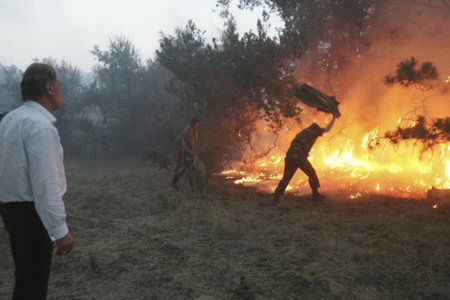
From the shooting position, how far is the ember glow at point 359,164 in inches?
406

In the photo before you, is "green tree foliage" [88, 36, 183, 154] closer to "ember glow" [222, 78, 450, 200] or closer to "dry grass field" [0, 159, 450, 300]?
"ember glow" [222, 78, 450, 200]

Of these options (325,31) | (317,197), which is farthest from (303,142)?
(325,31)

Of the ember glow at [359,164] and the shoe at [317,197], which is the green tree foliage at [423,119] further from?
the shoe at [317,197]

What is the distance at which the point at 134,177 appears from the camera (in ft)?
50.0

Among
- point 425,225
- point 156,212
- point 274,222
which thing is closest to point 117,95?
point 156,212

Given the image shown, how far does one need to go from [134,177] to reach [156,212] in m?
6.30

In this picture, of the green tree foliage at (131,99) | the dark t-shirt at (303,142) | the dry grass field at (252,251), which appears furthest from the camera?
the green tree foliage at (131,99)

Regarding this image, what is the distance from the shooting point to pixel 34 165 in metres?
2.72

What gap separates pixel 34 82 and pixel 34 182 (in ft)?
2.49

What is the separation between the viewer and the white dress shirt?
272 cm

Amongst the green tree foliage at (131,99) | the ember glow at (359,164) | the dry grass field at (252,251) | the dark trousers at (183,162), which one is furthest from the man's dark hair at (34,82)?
the green tree foliage at (131,99)

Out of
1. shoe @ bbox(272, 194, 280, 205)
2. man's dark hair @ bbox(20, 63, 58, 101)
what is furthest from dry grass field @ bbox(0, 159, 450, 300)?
man's dark hair @ bbox(20, 63, 58, 101)

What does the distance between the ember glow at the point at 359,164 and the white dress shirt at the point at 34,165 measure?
7.18m

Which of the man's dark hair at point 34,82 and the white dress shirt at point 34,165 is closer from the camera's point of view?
the white dress shirt at point 34,165
